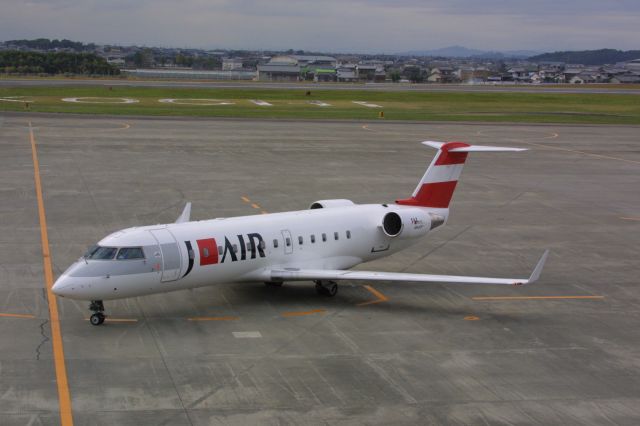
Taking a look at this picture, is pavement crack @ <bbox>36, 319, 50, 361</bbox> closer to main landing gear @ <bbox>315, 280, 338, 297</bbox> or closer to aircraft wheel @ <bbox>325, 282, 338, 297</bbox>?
main landing gear @ <bbox>315, 280, 338, 297</bbox>

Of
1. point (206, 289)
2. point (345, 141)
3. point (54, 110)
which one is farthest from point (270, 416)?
point (54, 110)

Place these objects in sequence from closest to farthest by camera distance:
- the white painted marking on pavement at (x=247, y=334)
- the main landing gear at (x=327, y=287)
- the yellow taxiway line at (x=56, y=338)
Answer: the yellow taxiway line at (x=56, y=338) → the white painted marking on pavement at (x=247, y=334) → the main landing gear at (x=327, y=287)

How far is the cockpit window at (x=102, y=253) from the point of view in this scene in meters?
21.2

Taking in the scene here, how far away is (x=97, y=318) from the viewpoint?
2142 cm

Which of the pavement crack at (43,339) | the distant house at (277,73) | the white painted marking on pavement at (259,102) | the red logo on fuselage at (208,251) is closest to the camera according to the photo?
the pavement crack at (43,339)

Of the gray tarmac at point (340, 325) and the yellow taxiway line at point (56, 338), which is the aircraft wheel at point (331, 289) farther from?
the yellow taxiway line at point (56, 338)

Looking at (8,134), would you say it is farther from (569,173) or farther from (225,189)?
(569,173)

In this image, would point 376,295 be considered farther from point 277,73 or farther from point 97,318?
point 277,73

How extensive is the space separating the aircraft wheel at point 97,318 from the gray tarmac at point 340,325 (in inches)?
8.7

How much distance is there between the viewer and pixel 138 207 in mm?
36719

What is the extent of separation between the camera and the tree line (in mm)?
174125

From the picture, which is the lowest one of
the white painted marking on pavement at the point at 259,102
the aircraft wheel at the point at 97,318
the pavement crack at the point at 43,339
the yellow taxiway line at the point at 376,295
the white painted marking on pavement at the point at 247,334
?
the white painted marking on pavement at the point at 259,102

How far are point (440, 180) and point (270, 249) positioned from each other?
26.9 ft

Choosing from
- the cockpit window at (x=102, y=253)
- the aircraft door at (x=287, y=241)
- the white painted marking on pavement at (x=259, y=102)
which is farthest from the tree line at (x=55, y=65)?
the cockpit window at (x=102, y=253)
